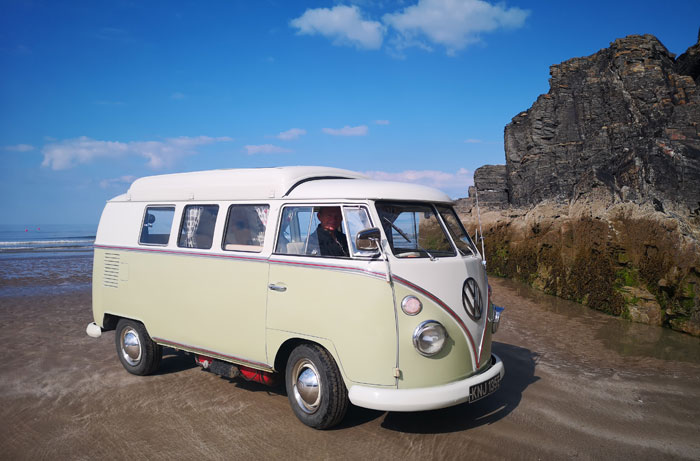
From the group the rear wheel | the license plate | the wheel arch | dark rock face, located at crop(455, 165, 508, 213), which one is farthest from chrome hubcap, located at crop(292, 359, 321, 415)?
dark rock face, located at crop(455, 165, 508, 213)

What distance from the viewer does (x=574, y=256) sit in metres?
12.3

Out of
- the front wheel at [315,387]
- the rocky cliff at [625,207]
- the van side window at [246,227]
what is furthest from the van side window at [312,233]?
the rocky cliff at [625,207]

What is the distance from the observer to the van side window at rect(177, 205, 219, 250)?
608 centimetres

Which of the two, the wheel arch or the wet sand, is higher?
the wheel arch

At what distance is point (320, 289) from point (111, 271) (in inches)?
160

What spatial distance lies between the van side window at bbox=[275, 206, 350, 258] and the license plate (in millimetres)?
1818

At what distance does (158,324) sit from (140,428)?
167 cm

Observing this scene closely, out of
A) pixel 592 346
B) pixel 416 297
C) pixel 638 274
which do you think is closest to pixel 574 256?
pixel 638 274

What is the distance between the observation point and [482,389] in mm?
4766

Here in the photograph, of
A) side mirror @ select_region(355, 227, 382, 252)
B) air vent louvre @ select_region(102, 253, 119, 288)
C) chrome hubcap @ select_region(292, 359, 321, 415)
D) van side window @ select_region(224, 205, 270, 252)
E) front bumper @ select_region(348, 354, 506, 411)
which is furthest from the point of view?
air vent louvre @ select_region(102, 253, 119, 288)

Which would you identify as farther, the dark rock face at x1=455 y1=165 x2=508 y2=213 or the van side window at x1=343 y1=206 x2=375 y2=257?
the dark rock face at x1=455 y1=165 x2=508 y2=213

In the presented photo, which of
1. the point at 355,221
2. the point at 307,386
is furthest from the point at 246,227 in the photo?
the point at 307,386

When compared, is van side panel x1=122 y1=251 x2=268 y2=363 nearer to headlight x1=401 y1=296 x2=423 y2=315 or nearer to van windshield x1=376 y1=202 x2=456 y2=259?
van windshield x1=376 y1=202 x2=456 y2=259

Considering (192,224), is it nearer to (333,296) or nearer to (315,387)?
(333,296)
